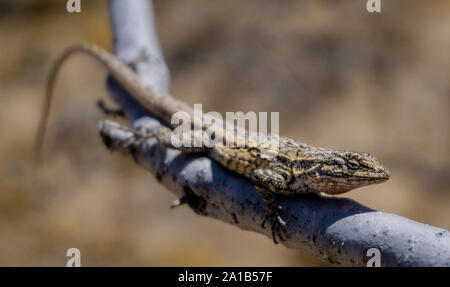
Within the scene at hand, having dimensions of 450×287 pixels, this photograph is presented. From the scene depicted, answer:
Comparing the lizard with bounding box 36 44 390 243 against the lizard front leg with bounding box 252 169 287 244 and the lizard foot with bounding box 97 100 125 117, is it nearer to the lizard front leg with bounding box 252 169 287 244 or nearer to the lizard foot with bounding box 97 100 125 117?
the lizard front leg with bounding box 252 169 287 244

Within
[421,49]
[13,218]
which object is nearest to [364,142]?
[421,49]

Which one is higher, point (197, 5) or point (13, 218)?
point (197, 5)

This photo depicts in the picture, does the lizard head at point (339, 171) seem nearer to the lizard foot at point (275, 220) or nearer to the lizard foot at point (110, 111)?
the lizard foot at point (275, 220)

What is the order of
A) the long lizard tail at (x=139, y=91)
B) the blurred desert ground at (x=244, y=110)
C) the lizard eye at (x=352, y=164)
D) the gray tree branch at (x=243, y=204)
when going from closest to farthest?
the gray tree branch at (x=243, y=204) → the lizard eye at (x=352, y=164) → the long lizard tail at (x=139, y=91) → the blurred desert ground at (x=244, y=110)

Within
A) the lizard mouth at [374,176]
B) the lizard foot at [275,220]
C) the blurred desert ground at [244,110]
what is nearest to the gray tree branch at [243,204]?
the lizard foot at [275,220]

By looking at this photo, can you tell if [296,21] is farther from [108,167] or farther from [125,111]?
[125,111]

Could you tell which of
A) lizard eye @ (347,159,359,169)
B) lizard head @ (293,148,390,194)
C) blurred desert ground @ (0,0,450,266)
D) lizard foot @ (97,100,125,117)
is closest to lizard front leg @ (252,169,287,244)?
lizard head @ (293,148,390,194)
